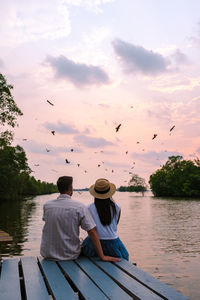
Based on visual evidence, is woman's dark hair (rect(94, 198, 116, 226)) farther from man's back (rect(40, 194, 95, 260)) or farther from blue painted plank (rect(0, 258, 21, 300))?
blue painted plank (rect(0, 258, 21, 300))

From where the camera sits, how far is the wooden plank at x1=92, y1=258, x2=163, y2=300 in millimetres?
3680

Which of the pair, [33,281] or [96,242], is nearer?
[33,281]

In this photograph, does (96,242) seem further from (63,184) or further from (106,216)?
(63,184)

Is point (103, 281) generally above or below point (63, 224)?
below

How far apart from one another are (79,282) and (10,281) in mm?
883

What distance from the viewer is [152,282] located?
4.16 m

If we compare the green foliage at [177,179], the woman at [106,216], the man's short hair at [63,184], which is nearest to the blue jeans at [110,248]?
the woman at [106,216]

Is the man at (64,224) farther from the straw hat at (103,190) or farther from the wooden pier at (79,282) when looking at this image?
the straw hat at (103,190)

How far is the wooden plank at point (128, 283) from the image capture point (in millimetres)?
3680

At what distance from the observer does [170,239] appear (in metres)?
20.4

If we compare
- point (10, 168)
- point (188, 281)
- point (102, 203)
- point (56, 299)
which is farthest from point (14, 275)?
point (10, 168)

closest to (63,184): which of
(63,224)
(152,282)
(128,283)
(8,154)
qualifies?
(63,224)

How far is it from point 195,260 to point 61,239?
10278 millimetres

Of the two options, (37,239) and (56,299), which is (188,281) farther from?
(37,239)
